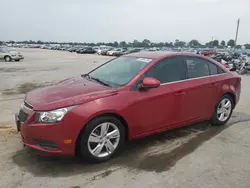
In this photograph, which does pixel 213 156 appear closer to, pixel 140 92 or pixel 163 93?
pixel 163 93

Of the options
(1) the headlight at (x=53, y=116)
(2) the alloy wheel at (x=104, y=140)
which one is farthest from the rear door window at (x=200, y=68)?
(1) the headlight at (x=53, y=116)

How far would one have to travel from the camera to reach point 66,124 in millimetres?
3469

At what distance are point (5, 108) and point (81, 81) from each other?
11.0ft

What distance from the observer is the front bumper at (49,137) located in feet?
11.4

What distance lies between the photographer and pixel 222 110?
5590 millimetres

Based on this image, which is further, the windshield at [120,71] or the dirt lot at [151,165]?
the windshield at [120,71]

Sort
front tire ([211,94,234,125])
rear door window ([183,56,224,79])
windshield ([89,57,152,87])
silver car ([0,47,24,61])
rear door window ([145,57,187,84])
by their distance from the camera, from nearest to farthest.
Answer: windshield ([89,57,152,87]), rear door window ([145,57,187,84]), rear door window ([183,56,224,79]), front tire ([211,94,234,125]), silver car ([0,47,24,61])

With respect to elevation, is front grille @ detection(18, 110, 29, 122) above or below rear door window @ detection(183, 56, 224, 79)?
below

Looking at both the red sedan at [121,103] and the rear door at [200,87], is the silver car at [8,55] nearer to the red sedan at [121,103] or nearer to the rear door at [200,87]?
the red sedan at [121,103]

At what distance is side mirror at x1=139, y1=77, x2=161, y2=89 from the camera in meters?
4.02

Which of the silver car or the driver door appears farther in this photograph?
the silver car

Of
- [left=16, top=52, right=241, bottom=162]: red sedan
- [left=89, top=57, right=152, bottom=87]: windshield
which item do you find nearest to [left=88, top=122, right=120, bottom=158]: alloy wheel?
[left=16, top=52, right=241, bottom=162]: red sedan

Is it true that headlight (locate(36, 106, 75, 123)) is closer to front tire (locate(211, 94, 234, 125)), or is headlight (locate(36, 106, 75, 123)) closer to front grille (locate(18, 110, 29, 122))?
front grille (locate(18, 110, 29, 122))

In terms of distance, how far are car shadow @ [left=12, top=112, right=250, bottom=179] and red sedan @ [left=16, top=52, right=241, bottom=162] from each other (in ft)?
0.72
